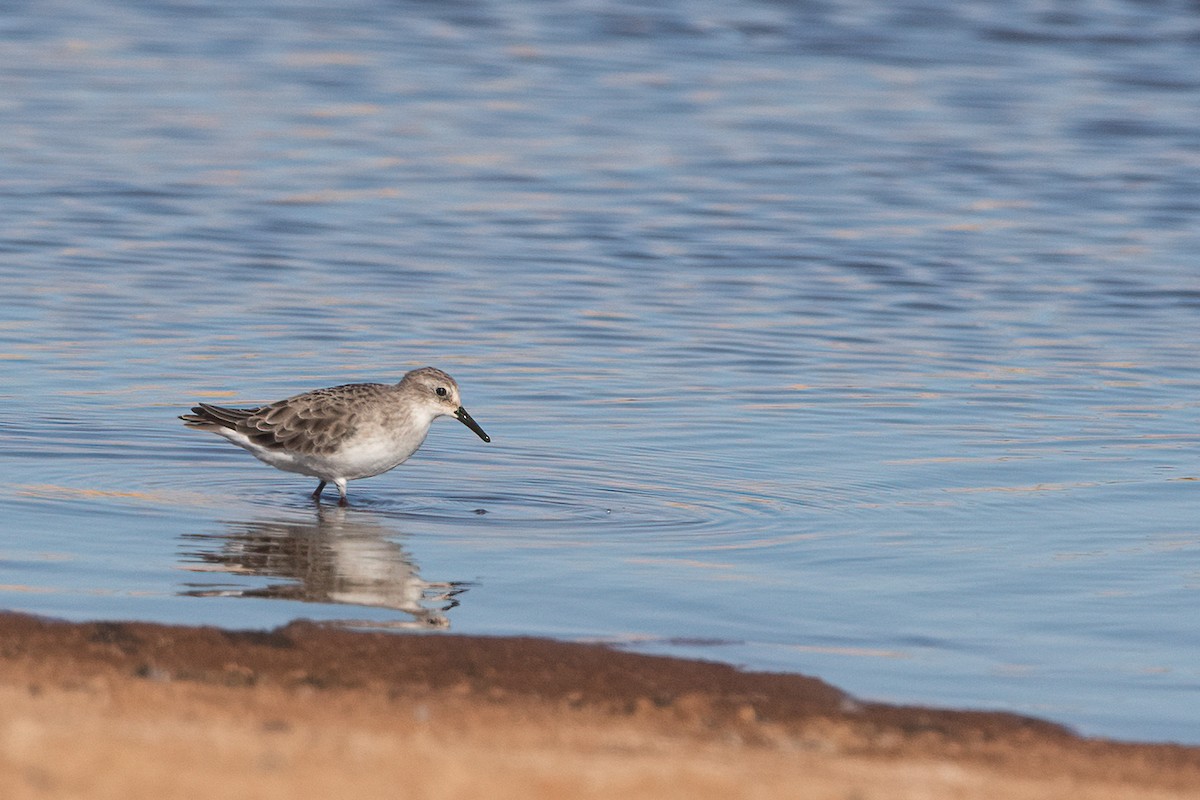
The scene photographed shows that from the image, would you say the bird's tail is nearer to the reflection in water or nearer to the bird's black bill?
the reflection in water

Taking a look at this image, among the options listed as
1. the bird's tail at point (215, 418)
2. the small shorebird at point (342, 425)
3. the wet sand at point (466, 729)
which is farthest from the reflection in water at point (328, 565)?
the bird's tail at point (215, 418)

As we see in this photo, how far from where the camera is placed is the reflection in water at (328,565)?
10.6 meters

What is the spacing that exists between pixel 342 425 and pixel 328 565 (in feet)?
6.54

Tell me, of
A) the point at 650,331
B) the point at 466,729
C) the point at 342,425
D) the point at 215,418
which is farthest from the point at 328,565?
the point at 650,331

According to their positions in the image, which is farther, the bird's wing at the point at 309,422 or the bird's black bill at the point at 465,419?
the bird's black bill at the point at 465,419

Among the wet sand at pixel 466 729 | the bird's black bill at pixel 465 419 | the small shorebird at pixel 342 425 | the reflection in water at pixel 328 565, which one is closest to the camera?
Answer: the wet sand at pixel 466 729

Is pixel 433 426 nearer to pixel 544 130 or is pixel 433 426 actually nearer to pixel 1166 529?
pixel 1166 529

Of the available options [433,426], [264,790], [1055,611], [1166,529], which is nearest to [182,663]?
[264,790]

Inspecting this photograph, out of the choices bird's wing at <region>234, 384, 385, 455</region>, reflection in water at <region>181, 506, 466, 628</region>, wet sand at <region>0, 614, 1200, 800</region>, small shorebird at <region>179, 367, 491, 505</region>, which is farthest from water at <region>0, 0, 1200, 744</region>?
wet sand at <region>0, 614, 1200, 800</region>

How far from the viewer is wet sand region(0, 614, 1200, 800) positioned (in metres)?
6.85

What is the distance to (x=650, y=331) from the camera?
62.5 feet

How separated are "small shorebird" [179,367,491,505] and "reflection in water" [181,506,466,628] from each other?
441 millimetres

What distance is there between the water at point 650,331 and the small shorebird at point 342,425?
321mm

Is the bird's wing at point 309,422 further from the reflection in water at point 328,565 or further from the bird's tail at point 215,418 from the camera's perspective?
the reflection in water at point 328,565
